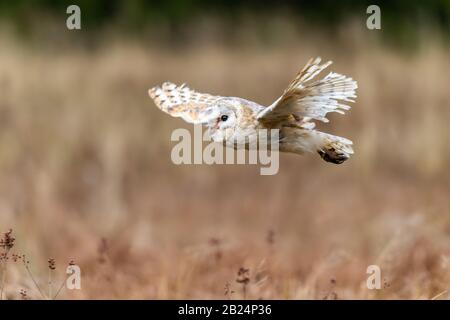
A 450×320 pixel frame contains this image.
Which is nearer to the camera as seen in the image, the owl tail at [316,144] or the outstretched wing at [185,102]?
the owl tail at [316,144]

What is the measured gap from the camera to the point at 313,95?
231 centimetres

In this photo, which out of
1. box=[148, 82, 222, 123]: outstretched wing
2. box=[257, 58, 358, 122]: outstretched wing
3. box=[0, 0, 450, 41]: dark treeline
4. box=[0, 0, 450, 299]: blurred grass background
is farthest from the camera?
box=[0, 0, 450, 41]: dark treeline

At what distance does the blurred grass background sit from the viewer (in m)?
4.79

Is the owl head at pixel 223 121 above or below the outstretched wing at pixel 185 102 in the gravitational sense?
below

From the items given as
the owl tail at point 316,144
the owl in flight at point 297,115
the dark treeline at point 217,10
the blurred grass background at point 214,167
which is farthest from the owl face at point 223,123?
the dark treeline at point 217,10

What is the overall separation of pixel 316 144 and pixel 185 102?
399mm

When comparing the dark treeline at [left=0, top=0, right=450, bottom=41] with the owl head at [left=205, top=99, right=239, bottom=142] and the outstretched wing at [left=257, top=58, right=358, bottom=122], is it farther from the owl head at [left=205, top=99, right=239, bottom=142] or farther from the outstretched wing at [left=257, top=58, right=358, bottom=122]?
the outstretched wing at [left=257, top=58, right=358, bottom=122]

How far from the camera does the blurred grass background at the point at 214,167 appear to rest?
15.7 feet

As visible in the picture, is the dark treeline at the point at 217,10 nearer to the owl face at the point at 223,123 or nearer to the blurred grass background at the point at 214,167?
the blurred grass background at the point at 214,167

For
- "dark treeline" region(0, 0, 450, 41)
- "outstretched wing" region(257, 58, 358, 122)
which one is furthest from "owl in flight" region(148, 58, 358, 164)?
"dark treeline" region(0, 0, 450, 41)

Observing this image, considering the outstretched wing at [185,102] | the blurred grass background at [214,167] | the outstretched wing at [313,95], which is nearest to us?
the outstretched wing at [313,95]

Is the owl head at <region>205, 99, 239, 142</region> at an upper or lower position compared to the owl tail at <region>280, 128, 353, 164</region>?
upper

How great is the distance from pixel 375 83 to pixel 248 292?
262 inches
